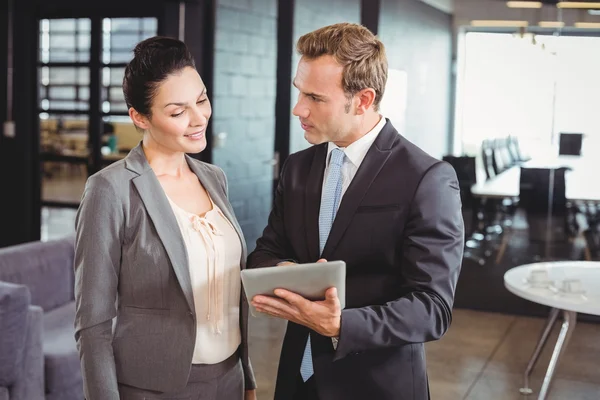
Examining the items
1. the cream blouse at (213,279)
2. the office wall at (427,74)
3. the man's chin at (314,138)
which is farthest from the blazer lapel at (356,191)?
the office wall at (427,74)

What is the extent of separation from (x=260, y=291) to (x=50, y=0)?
5.68m

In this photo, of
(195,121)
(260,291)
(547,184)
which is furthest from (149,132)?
(547,184)

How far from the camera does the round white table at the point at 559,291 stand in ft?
11.3

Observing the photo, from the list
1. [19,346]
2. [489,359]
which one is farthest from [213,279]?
[489,359]

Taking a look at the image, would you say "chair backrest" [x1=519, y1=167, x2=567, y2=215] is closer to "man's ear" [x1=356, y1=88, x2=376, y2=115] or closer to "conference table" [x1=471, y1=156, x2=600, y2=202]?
"conference table" [x1=471, y1=156, x2=600, y2=202]

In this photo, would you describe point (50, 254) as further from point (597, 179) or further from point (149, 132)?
point (597, 179)

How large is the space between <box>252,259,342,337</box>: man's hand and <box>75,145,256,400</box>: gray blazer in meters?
0.23

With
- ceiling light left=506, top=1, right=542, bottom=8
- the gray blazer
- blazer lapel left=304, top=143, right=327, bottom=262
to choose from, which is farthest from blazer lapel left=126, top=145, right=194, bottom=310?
ceiling light left=506, top=1, right=542, bottom=8

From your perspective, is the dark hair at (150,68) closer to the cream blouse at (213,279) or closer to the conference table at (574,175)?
the cream blouse at (213,279)

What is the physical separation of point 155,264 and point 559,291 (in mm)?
2363

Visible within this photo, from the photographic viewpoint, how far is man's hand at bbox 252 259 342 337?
1568 millimetres

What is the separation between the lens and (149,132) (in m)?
1.82

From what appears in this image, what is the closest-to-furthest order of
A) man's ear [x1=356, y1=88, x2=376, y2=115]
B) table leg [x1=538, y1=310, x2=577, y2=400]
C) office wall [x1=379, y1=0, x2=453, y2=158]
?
man's ear [x1=356, y1=88, x2=376, y2=115] < table leg [x1=538, y1=310, x2=577, y2=400] < office wall [x1=379, y1=0, x2=453, y2=158]

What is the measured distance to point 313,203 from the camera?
1804mm
